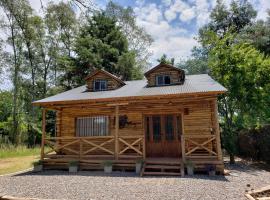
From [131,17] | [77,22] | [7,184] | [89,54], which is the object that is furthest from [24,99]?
[7,184]

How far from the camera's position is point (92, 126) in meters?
13.3

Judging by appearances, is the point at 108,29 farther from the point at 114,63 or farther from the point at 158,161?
the point at 158,161

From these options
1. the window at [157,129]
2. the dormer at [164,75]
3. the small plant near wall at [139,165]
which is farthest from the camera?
the dormer at [164,75]

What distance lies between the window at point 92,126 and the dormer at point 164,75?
3.40m

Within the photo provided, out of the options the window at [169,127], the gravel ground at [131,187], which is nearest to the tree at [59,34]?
the window at [169,127]

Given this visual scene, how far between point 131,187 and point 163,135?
5175mm

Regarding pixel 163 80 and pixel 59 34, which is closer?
pixel 163 80

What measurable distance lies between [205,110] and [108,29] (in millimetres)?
19243

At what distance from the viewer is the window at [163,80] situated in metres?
14.0

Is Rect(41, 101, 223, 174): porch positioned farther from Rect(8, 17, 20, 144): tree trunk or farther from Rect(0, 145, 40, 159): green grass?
Rect(8, 17, 20, 144): tree trunk

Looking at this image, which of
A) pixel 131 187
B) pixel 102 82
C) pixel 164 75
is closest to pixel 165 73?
pixel 164 75

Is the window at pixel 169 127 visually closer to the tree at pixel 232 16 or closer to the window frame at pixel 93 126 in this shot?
the window frame at pixel 93 126

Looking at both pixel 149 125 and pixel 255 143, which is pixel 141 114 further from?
pixel 255 143

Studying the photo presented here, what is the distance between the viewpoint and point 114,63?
26078 millimetres
